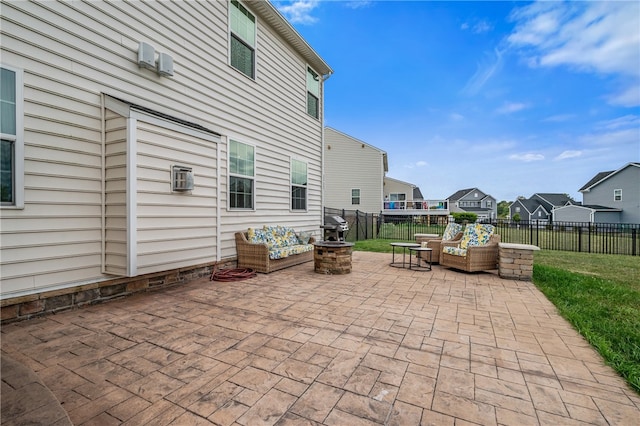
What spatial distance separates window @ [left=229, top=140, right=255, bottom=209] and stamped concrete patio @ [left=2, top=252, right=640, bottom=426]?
8.12 feet

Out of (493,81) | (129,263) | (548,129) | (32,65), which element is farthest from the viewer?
(548,129)

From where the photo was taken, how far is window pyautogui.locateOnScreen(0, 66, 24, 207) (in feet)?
9.19

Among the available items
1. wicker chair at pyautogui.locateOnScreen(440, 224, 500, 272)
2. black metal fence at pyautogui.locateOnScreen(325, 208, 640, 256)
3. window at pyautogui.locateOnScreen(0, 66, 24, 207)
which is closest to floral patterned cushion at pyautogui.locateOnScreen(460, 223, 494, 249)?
wicker chair at pyautogui.locateOnScreen(440, 224, 500, 272)

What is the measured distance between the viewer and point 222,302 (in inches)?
143

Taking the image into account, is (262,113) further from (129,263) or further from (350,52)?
(350,52)

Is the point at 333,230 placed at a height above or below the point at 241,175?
below

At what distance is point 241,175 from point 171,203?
2028mm

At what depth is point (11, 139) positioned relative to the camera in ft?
9.33

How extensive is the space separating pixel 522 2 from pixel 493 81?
4.68m

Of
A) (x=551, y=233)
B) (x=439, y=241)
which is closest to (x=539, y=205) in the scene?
(x=551, y=233)

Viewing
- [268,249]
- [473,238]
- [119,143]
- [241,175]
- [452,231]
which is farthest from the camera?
[452,231]

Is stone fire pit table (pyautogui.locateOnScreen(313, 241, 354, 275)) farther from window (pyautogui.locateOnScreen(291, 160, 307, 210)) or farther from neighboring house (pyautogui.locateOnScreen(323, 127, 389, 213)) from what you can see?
neighboring house (pyautogui.locateOnScreen(323, 127, 389, 213))

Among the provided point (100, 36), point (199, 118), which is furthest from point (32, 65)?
point (199, 118)

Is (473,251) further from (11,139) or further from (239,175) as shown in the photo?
(11,139)
